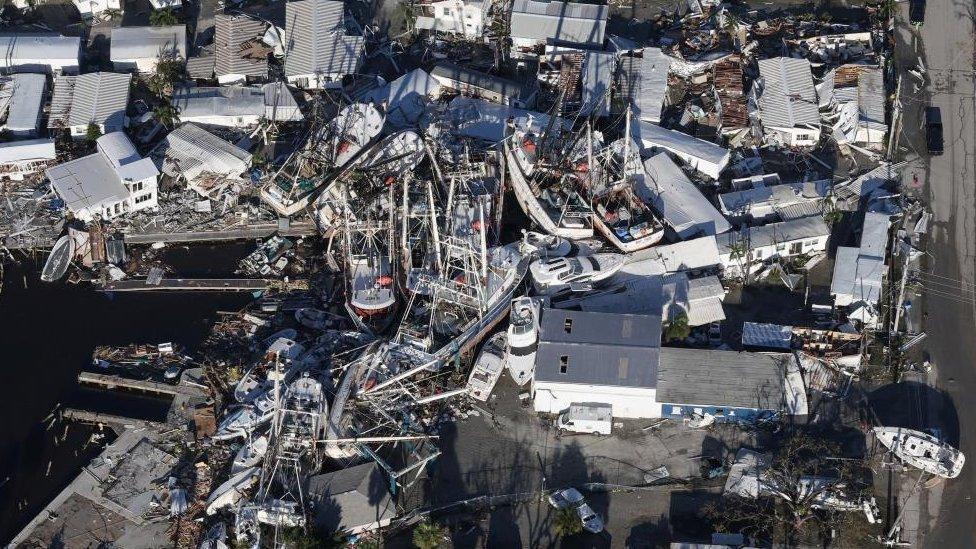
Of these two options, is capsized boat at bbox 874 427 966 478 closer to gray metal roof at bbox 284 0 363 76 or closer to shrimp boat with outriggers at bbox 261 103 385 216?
shrimp boat with outriggers at bbox 261 103 385 216

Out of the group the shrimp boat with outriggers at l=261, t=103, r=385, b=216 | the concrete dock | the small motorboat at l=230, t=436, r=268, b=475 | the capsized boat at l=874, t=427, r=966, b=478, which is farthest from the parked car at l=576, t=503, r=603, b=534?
the shrimp boat with outriggers at l=261, t=103, r=385, b=216

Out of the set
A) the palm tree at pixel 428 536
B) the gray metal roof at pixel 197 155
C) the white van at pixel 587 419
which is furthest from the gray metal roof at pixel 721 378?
the gray metal roof at pixel 197 155

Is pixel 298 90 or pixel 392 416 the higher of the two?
pixel 298 90

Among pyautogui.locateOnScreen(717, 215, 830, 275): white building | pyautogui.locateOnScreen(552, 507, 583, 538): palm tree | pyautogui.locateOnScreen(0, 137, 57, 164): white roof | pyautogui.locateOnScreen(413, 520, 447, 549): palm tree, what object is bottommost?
pyautogui.locateOnScreen(413, 520, 447, 549): palm tree

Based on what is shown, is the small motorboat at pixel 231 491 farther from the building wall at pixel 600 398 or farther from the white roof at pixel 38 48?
the white roof at pixel 38 48

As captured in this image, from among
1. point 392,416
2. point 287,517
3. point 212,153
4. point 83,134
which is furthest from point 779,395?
point 83,134

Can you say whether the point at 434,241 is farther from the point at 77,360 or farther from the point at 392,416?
the point at 77,360

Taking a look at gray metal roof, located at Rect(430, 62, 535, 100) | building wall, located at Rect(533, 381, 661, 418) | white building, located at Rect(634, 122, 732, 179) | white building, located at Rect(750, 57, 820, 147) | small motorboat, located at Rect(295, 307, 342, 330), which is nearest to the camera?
building wall, located at Rect(533, 381, 661, 418)
